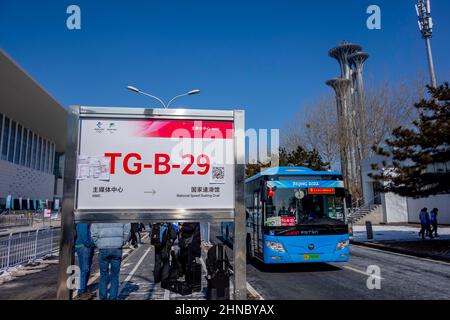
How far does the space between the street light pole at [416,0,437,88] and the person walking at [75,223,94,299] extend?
2635 cm

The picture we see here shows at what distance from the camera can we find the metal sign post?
4.41m

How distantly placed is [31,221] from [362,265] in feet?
107

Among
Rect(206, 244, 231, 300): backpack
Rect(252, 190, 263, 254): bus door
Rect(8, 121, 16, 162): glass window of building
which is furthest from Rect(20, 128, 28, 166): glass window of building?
Rect(206, 244, 231, 300): backpack

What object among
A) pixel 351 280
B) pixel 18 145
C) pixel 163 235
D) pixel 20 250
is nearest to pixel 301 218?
pixel 351 280

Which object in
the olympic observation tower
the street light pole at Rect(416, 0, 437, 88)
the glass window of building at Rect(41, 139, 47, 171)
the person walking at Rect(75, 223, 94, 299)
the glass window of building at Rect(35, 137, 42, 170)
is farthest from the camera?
the glass window of building at Rect(41, 139, 47, 171)

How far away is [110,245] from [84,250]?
1974 millimetres

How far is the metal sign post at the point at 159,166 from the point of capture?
4414mm

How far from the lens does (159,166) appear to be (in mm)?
4578

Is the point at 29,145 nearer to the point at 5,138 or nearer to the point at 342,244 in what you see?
the point at 5,138

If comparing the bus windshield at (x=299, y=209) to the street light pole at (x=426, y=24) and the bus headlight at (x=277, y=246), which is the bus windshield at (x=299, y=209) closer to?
the bus headlight at (x=277, y=246)

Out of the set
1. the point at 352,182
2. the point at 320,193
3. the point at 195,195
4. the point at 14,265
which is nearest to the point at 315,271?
the point at 320,193

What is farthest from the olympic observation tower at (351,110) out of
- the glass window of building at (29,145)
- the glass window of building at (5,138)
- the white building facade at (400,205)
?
the glass window of building at (29,145)

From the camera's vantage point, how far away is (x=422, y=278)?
9.29 metres

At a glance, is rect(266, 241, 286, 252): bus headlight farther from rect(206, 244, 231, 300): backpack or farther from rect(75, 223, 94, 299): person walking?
rect(75, 223, 94, 299): person walking
